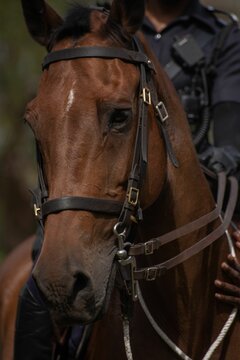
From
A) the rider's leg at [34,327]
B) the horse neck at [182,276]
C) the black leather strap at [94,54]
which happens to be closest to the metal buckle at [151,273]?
the horse neck at [182,276]

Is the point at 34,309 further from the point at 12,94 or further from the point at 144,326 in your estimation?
the point at 12,94

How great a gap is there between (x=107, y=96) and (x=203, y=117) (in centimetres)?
195

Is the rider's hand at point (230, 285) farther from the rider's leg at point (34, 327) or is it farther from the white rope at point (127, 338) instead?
the rider's leg at point (34, 327)

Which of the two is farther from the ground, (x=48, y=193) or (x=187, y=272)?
(x=48, y=193)

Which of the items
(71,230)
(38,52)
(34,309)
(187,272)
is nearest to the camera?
(71,230)

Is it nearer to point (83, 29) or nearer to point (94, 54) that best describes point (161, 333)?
point (94, 54)

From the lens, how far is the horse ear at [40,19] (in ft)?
14.9

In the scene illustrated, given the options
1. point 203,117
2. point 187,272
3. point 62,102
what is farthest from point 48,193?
point 203,117

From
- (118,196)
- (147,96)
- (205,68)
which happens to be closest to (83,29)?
(147,96)

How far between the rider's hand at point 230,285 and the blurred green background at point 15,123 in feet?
35.6

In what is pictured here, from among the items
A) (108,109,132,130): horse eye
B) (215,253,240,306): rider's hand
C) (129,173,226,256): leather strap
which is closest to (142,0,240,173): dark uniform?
(129,173,226,256): leather strap

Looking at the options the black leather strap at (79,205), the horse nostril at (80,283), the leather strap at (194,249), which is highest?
the black leather strap at (79,205)

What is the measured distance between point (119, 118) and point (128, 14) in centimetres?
60

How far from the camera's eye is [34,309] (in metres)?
5.27
